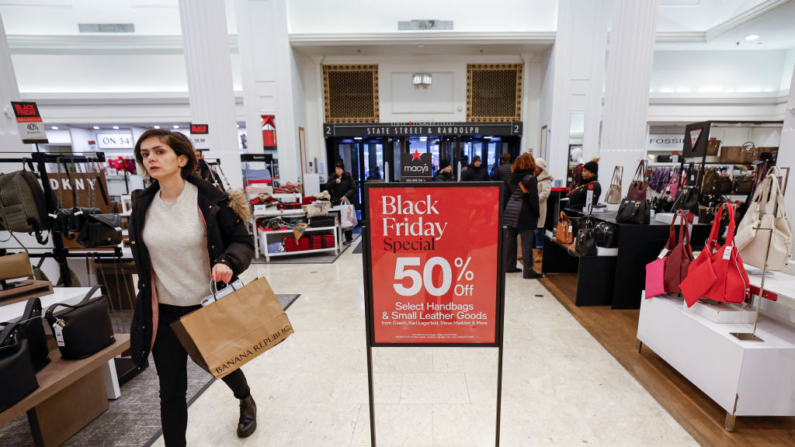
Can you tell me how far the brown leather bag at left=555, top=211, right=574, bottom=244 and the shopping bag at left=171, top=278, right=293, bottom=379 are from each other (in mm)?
3787

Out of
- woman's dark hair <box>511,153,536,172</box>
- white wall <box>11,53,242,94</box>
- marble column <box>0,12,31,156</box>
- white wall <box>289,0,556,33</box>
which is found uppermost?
white wall <box>289,0,556,33</box>

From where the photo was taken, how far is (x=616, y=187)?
494 cm

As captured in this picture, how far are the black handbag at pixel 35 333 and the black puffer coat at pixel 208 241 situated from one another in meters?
0.67

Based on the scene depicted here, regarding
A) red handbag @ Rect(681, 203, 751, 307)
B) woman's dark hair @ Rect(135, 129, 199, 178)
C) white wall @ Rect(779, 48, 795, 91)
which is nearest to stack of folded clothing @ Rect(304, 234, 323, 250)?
woman's dark hair @ Rect(135, 129, 199, 178)

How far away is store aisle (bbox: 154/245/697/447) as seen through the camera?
1905 mm

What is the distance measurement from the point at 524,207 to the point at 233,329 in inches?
153

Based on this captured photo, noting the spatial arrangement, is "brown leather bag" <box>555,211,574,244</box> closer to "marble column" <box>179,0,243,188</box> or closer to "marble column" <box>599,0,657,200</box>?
Answer: "marble column" <box>599,0,657,200</box>

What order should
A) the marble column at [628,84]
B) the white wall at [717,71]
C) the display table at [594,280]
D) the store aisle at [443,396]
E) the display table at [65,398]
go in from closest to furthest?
1. the display table at [65,398]
2. the store aisle at [443,396]
3. the display table at [594,280]
4. the marble column at [628,84]
5. the white wall at [717,71]

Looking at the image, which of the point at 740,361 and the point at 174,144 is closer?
the point at 174,144

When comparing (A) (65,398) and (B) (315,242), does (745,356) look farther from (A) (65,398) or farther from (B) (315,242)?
(B) (315,242)

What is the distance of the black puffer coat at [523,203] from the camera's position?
4.30 metres

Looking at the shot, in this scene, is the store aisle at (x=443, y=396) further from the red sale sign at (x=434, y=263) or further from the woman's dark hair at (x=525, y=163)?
the woman's dark hair at (x=525, y=163)

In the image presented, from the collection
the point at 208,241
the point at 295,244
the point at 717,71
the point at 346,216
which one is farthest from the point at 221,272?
the point at 717,71

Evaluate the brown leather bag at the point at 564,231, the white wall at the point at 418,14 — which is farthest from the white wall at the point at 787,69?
A: the brown leather bag at the point at 564,231
